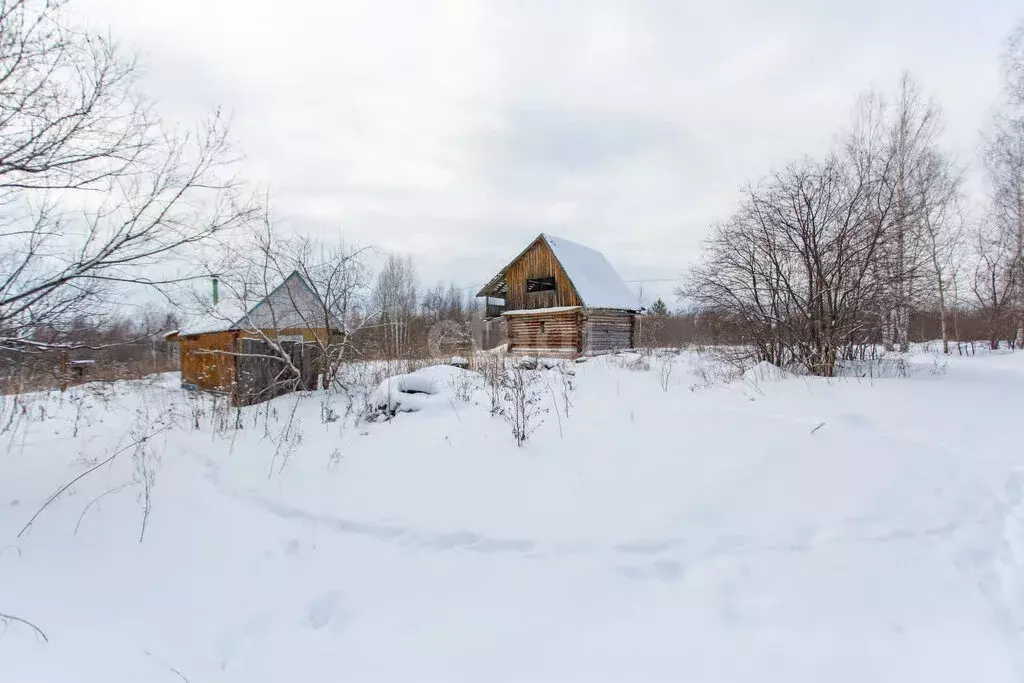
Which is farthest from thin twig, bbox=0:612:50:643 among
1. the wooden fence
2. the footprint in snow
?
the wooden fence

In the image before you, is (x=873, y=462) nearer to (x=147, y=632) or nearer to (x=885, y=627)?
(x=885, y=627)

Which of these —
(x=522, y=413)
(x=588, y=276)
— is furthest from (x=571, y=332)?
(x=522, y=413)

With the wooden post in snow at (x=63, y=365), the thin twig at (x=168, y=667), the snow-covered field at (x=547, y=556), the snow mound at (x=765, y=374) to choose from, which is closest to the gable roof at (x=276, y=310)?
the wooden post in snow at (x=63, y=365)

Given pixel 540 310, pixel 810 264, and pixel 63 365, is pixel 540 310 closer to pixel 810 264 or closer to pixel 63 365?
pixel 810 264

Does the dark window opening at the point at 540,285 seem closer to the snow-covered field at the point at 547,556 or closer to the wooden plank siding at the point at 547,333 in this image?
the wooden plank siding at the point at 547,333

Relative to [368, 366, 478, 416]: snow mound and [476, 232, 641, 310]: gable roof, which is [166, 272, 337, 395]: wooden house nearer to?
[368, 366, 478, 416]: snow mound

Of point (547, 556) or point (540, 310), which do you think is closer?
point (547, 556)

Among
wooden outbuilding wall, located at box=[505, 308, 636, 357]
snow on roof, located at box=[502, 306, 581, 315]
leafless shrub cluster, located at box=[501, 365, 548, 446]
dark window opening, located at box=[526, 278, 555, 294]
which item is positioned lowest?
leafless shrub cluster, located at box=[501, 365, 548, 446]

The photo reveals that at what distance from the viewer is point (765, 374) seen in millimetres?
8102

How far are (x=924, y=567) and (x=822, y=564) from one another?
0.58 m

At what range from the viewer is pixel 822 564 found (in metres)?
2.65

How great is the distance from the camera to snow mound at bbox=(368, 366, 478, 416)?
6.75 m

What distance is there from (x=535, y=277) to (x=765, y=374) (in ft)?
45.0

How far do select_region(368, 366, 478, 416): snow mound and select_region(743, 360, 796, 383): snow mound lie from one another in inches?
206
